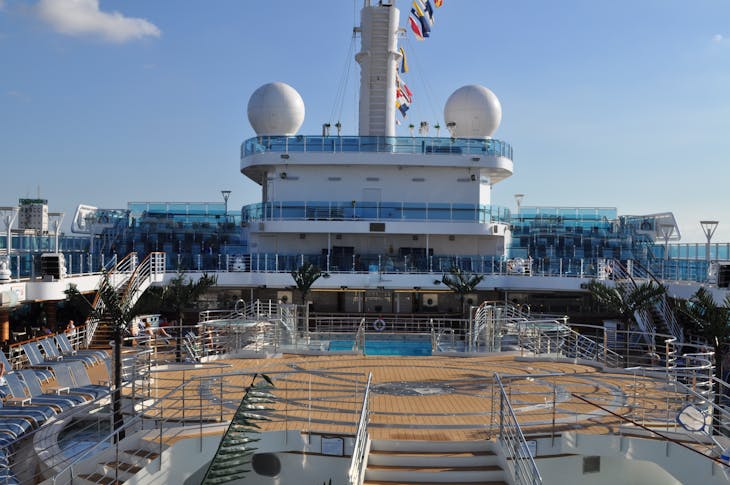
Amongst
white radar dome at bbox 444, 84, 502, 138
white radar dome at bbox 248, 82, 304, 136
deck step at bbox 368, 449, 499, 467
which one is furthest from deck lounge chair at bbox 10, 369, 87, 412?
white radar dome at bbox 444, 84, 502, 138

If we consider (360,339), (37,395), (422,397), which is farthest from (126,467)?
(360,339)

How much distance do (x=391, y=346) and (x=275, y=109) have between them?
13.3m

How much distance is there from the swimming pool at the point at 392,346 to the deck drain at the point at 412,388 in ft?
20.5

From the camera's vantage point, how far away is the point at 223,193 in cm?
3294

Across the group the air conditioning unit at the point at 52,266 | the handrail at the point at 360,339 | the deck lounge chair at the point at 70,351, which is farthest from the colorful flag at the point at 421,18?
the deck lounge chair at the point at 70,351

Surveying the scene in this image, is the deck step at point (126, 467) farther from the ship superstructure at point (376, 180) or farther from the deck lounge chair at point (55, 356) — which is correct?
the ship superstructure at point (376, 180)

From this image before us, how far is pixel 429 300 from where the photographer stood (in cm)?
2750

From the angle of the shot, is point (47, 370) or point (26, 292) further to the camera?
point (26, 292)

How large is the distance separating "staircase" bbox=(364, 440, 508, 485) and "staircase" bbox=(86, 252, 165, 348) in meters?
10.5

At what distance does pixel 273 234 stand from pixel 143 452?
65.2 ft

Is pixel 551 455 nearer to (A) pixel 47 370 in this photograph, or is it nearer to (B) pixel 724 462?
(B) pixel 724 462

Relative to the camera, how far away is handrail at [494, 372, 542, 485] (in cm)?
707

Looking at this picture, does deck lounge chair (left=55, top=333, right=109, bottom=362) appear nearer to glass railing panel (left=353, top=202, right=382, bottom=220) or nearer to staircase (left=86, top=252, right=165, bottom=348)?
staircase (left=86, top=252, right=165, bottom=348)

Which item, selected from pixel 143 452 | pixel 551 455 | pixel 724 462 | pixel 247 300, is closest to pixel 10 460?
pixel 143 452
